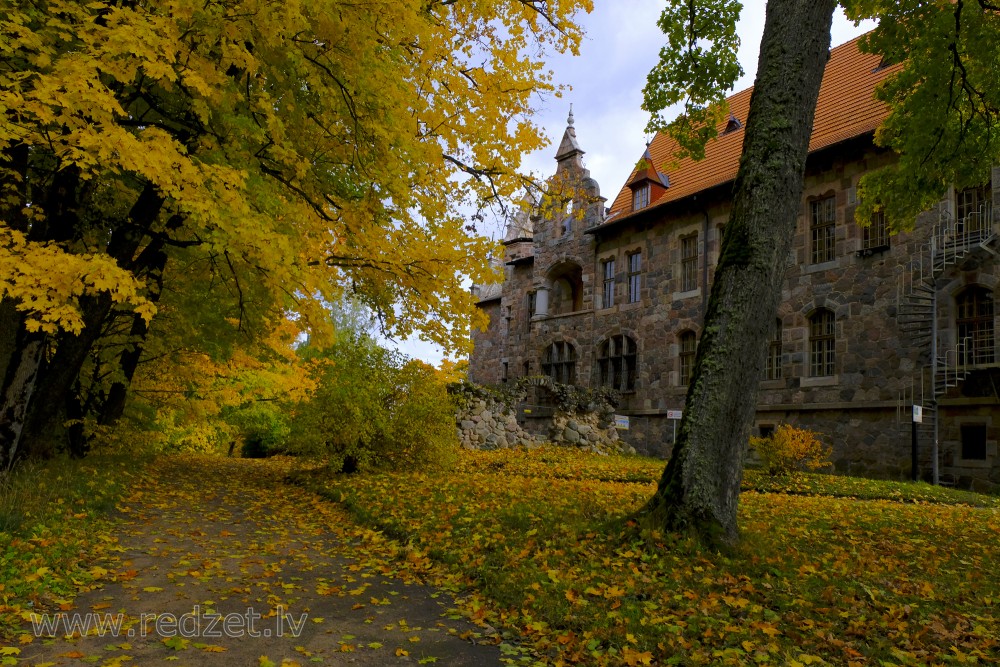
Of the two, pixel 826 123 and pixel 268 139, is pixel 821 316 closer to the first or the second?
pixel 826 123

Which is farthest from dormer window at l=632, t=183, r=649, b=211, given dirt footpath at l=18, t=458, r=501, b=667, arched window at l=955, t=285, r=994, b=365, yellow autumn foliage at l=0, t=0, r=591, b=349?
dirt footpath at l=18, t=458, r=501, b=667

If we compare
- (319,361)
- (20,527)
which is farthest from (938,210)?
(20,527)

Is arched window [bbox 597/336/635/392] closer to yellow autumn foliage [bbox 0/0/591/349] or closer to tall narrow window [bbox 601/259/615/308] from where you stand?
tall narrow window [bbox 601/259/615/308]

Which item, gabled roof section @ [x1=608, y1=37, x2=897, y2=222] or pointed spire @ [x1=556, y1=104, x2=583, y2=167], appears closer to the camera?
gabled roof section @ [x1=608, y1=37, x2=897, y2=222]

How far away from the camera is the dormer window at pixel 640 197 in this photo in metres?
24.5

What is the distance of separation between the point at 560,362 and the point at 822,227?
38.5 feet

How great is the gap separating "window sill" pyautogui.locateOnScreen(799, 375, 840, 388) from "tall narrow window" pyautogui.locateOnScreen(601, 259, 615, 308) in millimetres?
8495

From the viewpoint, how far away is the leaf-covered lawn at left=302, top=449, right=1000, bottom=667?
4.04 meters

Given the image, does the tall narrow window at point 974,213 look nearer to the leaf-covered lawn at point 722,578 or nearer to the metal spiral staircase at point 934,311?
the metal spiral staircase at point 934,311

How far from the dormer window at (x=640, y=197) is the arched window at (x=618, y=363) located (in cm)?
500

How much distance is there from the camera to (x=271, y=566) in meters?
5.81

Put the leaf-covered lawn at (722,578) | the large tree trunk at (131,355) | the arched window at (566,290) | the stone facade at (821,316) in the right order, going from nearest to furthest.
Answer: the leaf-covered lawn at (722,578)
the large tree trunk at (131,355)
the stone facade at (821,316)
the arched window at (566,290)

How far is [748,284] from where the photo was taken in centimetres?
602

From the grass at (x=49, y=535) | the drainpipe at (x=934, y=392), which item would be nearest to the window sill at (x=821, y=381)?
the drainpipe at (x=934, y=392)
